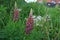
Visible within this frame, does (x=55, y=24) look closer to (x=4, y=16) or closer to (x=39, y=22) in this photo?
(x=39, y=22)

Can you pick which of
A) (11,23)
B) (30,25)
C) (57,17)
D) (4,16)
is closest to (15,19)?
(11,23)

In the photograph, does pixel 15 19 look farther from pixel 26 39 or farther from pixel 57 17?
pixel 57 17

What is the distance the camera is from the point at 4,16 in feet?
9.91

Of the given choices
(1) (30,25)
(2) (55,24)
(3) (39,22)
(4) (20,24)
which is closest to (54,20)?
(2) (55,24)

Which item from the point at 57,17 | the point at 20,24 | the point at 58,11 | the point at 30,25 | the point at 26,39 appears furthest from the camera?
the point at 58,11

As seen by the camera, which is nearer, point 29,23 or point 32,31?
point 29,23

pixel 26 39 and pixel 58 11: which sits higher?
pixel 58 11

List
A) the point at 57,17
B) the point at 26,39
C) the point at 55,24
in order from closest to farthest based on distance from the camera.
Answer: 1. the point at 26,39
2. the point at 55,24
3. the point at 57,17

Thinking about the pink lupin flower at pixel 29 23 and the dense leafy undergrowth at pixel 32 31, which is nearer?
the pink lupin flower at pixel 29 23

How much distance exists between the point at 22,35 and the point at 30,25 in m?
0.27

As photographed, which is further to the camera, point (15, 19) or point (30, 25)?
point (15, 19)

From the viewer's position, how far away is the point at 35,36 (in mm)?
2600

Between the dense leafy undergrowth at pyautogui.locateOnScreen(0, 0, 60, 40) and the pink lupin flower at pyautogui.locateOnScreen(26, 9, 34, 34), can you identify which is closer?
the pink lupin flower at pyautogui.locateOnScreen(26, 9, 34, 34)

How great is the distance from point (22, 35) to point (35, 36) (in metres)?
0.14
